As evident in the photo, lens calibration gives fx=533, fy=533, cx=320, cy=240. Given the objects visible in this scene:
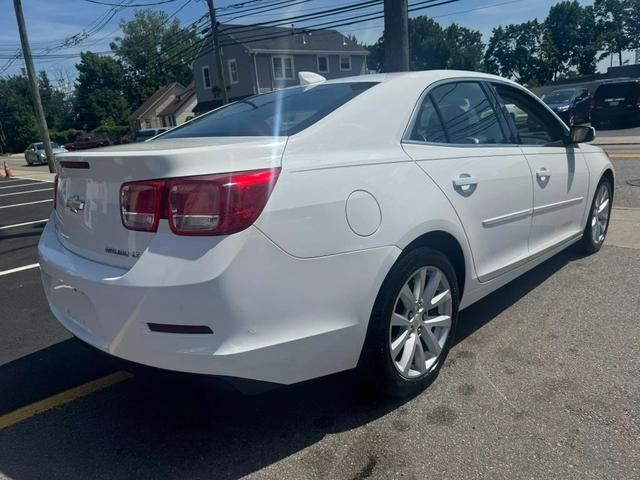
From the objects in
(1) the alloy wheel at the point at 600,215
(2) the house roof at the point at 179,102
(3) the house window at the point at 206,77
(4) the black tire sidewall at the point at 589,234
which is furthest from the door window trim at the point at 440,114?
(2) the house roof at the point at 179,102

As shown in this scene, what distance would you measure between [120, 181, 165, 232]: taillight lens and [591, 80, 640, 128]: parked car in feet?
67.1

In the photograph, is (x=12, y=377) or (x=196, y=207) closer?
(x=196, y=207)

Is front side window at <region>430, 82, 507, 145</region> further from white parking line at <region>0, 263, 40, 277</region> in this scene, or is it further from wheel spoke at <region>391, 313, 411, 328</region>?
white parking line at <region>0, 263, 40, 277</region>

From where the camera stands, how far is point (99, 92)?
71938mm

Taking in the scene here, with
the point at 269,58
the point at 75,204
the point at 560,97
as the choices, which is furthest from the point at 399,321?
the point at 269,58

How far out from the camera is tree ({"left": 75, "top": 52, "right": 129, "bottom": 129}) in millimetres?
71938

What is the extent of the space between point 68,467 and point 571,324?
3.07 meters

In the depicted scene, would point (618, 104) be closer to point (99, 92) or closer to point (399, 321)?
point (399, 321)

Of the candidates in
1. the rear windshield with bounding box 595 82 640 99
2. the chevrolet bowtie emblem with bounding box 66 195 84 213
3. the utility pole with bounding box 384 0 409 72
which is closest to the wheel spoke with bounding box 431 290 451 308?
the chevrolet bowtie emblem with bounding box 66 195 84 213

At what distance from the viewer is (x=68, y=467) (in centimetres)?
241

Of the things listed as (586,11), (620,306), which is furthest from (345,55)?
(586,11)

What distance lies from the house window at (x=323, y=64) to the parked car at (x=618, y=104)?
77.2 ft

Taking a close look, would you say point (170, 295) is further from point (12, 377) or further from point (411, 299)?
point (12, 377)

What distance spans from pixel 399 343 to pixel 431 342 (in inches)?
10.8
